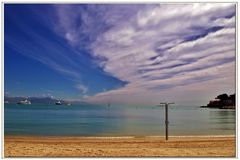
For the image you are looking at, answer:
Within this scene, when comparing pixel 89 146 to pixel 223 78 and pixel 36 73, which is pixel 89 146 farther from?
pixel 223 78

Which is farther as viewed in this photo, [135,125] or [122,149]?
[135,125]

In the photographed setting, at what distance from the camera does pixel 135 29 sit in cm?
551

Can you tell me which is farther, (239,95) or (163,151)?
(163,151)

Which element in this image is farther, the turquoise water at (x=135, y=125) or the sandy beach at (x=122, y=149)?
the turquoise water at (x=135, y=125)

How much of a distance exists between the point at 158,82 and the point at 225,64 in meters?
1.04

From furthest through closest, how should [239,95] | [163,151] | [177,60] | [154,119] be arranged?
[154,119] → [177,60] → [163,151] → [239,95]

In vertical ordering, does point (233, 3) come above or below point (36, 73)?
above

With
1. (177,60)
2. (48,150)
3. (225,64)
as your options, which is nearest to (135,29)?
(177,60)

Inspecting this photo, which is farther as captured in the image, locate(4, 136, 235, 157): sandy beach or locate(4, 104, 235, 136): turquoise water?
locate(4, 104, 235, 136): turquoise water

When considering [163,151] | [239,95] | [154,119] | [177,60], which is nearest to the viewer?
[239,95]

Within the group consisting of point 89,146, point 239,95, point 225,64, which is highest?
point 225,64

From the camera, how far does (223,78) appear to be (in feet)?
18.1

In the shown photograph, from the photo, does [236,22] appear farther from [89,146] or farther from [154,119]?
[154,119]

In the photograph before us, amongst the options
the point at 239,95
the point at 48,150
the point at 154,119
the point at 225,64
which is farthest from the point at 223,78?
the point at 154,119
